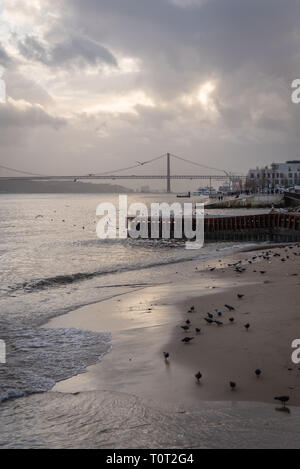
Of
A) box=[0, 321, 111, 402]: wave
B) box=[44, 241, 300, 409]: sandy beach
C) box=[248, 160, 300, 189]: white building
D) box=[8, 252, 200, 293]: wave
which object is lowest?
box=[8, 252, 200, 293]: wave

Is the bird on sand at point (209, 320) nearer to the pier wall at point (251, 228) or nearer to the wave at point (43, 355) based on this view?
the wave at point (43, 355)

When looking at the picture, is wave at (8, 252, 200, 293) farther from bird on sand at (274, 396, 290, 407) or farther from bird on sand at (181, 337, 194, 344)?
bird on sand at (274, 396, 290, 407)

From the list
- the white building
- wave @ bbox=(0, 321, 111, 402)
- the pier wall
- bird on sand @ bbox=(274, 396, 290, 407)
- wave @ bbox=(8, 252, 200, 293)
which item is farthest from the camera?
the white building

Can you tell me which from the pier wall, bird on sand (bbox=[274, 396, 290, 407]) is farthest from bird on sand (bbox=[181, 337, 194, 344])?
the pier wall

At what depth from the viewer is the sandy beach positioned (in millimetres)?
5570

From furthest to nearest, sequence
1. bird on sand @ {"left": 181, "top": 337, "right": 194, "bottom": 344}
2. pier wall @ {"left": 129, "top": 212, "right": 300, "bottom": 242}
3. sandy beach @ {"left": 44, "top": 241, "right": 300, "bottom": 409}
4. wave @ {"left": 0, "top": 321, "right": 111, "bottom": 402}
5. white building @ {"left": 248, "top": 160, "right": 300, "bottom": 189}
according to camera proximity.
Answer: white building @ {"left": 248, "top": 160, "right": 300, "bottom": 189} < pier wall @ {"left": 129, "top": 212, "right": 300, "bottom": 242} < bird on sand @ {"left": 181, "top": 337, "right": 194, "bottom": 344} < wave @ {"left": 0, "top": 321, "right": 111, "bottom": 402} < sandy beach @ {"left": 44, "top": 241, "right": 300, "bottom": 409}

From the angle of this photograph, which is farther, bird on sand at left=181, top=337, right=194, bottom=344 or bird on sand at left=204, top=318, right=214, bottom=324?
bird on sand at left=204, top=318, right=214, bottom=324

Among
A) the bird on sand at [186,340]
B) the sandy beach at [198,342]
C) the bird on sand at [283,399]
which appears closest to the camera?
the bird on sand at [283,399]

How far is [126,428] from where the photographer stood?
472cm

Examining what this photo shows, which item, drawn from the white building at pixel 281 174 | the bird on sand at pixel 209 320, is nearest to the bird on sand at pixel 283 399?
the bird on sand at pixel 209 320

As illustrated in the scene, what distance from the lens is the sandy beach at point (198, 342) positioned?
18.3 ft

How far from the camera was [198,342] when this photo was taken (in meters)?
7.47
